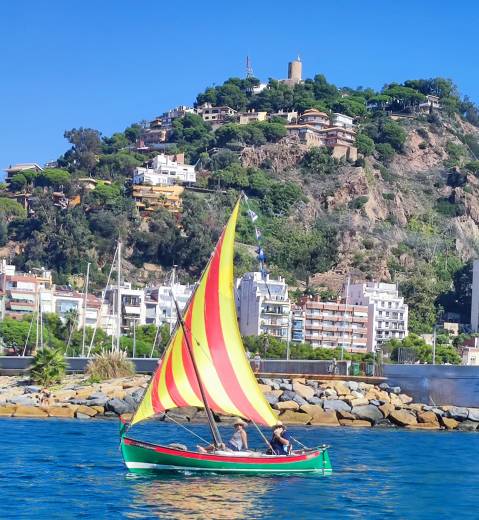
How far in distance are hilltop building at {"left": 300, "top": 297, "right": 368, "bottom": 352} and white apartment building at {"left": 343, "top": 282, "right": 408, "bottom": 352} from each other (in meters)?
0.86

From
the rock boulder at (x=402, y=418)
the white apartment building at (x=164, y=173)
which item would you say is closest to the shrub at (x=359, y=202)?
the white apartment building at (x=164, y=173)

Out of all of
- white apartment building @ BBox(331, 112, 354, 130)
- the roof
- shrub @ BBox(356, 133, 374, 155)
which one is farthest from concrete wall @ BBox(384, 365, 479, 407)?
the roof

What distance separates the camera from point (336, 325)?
117m

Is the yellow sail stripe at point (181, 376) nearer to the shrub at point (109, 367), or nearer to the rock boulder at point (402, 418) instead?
the rock boulder at point (402, 418)

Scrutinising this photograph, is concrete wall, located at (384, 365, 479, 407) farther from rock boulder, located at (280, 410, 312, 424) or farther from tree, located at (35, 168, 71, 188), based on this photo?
tree, located at (35, 168, 71, 188)

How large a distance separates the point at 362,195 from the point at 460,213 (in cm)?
1645

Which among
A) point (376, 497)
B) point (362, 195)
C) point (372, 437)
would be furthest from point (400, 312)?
point (376, 497)

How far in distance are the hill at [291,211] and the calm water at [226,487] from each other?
280 ft

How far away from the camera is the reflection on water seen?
28.5 meters

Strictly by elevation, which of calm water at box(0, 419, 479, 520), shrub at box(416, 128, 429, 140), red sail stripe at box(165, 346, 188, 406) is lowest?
calm water at box(0, 419, 479, 520)

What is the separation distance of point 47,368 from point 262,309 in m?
48.9

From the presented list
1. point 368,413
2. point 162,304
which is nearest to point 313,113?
point 162,304

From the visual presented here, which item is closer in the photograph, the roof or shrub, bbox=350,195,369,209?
shrub, bbox=350,195,369,209

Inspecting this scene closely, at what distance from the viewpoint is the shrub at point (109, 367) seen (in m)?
69.0
